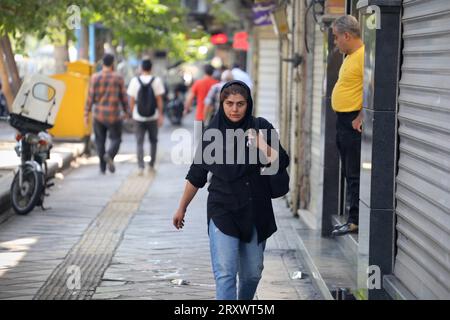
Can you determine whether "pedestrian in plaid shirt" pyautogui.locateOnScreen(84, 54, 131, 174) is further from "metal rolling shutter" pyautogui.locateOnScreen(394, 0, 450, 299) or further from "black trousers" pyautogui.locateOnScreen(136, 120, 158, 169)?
"metal rolling shutter" pyautogui.locateOnScreen(394, 0, 450, 299)

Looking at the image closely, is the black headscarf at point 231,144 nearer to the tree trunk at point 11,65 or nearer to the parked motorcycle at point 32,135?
the parked motorcycle at point 32,135

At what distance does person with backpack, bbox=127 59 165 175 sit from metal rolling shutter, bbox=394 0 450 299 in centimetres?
987

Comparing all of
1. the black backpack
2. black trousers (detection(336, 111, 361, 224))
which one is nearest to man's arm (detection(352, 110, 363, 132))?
black trousers (detection(336, 111, 361, 224))

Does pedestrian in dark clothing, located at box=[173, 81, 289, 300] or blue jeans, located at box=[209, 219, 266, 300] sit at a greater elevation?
pedestrian in dark clothing, located at box=[173, 81, 289, 300]

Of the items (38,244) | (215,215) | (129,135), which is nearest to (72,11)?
(38,244)

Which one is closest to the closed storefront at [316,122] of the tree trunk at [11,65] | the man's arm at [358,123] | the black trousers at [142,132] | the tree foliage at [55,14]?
the man's arm at [358,123]

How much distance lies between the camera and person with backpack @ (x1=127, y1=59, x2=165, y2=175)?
54.0ft

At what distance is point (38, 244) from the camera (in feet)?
34.1

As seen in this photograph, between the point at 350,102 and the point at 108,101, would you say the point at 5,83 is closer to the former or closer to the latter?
the point at 108,101

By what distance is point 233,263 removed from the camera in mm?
6375

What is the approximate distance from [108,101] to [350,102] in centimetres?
786

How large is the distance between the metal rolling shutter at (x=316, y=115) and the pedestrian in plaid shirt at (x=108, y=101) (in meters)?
4.80
